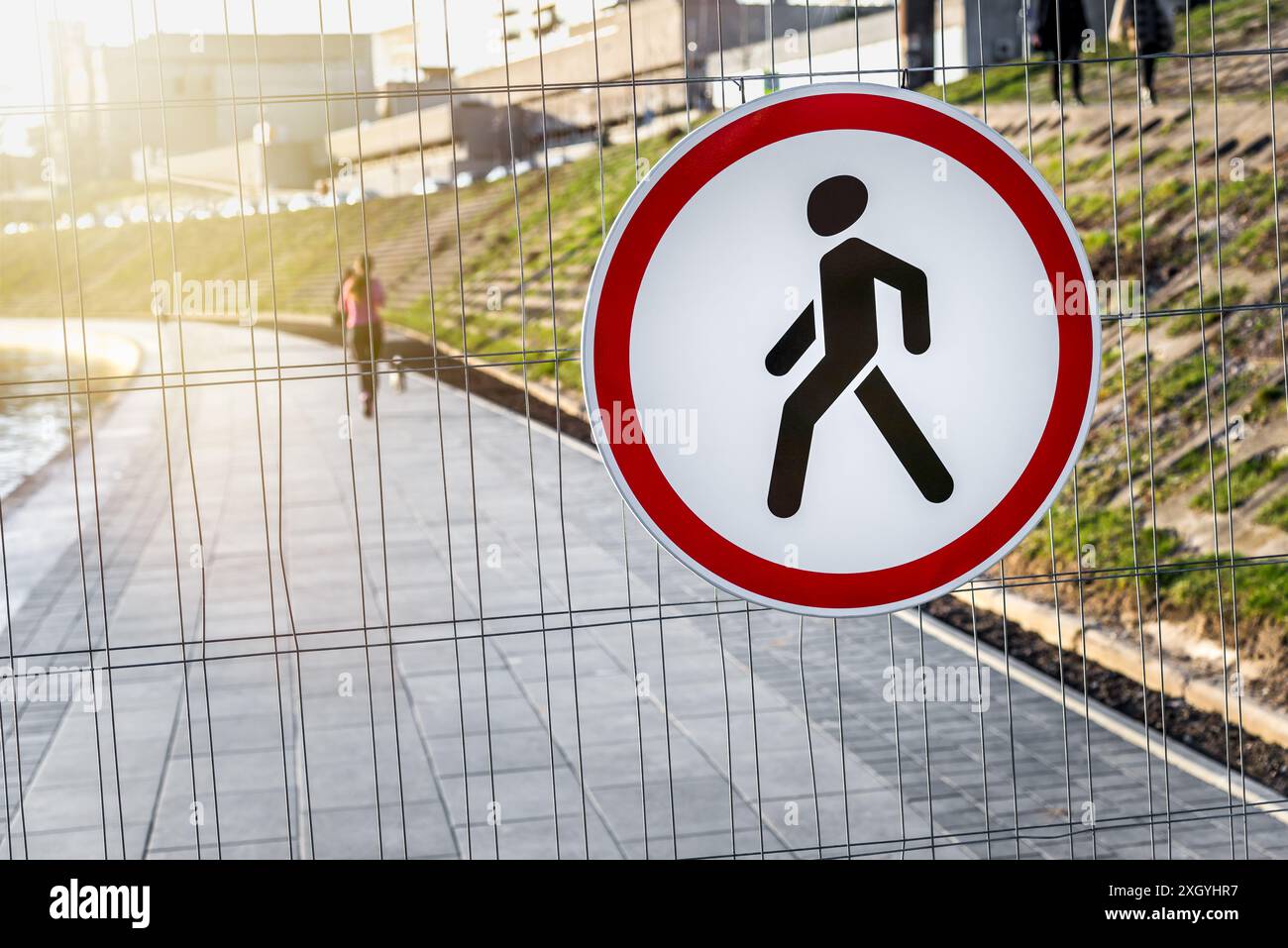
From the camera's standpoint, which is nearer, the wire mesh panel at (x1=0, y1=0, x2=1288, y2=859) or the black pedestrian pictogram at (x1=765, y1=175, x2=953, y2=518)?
the black pedestrian pictogram at (x1=765, y1=175, x2=953, y2=518)

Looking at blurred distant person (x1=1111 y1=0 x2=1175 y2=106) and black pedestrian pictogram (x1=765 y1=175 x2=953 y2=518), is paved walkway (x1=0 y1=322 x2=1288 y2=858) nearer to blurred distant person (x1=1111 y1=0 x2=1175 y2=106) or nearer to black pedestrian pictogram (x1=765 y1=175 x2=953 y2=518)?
black pedestrian pictogram (x1=765 y1=175 x2=953 y2=518)

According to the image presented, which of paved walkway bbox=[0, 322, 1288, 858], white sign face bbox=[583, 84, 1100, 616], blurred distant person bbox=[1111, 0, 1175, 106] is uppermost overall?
blurred distant person bbox=[1111, 0, 1175, 106]

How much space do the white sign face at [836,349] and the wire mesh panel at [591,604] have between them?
11 centimetres

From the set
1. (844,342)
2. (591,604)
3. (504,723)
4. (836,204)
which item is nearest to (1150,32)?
(591,604)

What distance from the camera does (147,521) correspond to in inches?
537

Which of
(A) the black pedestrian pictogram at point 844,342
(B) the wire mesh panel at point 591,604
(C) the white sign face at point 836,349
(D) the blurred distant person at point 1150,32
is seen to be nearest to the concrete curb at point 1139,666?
(B) the wire mesh panel at point 591,604

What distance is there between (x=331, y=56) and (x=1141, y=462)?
24.9 ft

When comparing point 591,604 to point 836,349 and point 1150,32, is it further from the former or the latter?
point 1150,32

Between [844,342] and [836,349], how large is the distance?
0.6 inches

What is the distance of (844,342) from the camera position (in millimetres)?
1873

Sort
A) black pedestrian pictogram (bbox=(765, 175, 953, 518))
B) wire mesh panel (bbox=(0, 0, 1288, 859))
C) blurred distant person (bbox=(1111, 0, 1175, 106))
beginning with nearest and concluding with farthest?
black pedestrian pictogram (bbox=(765, 175, 953, 518))
wire mesh panel (bbox=(0, 0, 1288, 859))
blurred distant person (bbox=(1111, 0, 1175, 106))

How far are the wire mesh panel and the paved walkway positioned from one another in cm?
4

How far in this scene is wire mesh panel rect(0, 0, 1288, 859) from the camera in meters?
3.07

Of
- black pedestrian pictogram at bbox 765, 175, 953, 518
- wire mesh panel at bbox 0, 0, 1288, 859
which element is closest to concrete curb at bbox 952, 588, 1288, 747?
wire mesh panel at bbox 0, 0, 1288, 859
